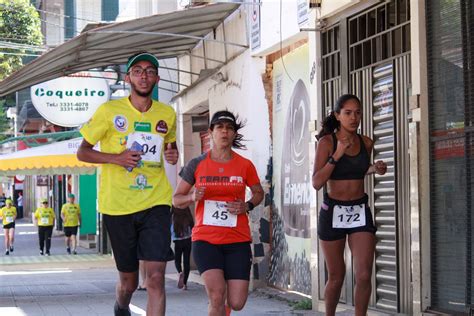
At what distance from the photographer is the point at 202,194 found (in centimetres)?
820

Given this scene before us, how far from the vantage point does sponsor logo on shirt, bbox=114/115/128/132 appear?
7918 mm

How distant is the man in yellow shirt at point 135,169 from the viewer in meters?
7.83

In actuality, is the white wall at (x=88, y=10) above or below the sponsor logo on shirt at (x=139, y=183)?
above

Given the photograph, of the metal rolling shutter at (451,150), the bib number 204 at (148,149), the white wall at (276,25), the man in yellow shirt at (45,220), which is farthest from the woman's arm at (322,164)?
the man in yellow shirt at (45,220)

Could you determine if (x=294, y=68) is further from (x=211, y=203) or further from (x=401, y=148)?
(x=211, y=203)

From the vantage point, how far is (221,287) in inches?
318

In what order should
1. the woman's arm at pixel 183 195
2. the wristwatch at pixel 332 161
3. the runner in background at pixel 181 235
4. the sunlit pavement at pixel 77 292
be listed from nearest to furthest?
the woman's arm at pixel 183 195 < the wristwatch at pixel 332 161 < the sunlit pavement at pixel 77 292 < the runner in background at pixel 181 235

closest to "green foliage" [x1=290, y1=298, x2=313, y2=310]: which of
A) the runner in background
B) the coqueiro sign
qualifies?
the runner in background

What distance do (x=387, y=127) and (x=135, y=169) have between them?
3671 mm

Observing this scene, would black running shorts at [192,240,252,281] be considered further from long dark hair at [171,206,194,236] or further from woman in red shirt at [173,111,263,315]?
long dark hair at [171,206,194,236]

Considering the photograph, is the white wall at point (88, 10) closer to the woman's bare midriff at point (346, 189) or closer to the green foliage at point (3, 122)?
the green foliage at point (3, 122)

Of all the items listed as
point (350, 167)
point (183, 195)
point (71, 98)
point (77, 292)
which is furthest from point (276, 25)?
point (71, 98)

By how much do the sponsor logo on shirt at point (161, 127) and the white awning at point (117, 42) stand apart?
6.65 m

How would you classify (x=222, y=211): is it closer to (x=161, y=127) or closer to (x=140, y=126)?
(x=161, y=127)
